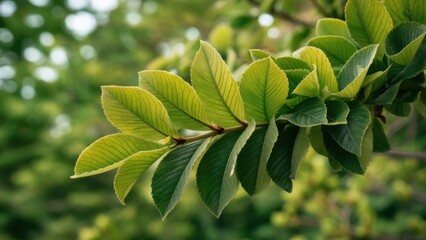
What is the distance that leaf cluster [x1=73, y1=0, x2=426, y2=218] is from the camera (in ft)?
1.97

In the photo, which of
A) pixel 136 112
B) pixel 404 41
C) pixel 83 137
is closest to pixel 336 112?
pixel 404 41

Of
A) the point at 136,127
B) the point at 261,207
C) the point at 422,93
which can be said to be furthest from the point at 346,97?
the point at 261,207

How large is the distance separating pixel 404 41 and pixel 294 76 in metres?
0.15

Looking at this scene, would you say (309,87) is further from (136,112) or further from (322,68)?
(136,112)

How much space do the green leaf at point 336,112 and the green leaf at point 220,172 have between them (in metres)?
0.10

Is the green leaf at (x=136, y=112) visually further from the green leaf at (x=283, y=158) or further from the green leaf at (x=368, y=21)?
the green leaf at (x=368, y=21)

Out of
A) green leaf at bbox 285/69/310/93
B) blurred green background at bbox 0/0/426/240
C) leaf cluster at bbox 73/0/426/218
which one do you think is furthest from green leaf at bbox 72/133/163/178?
blurred green background at bbox 0/0/426/240

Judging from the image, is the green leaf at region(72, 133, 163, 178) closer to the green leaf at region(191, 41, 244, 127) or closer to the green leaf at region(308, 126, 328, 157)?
the green leaf at region(191, 41, 244, 127)

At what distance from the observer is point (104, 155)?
61 centimetres

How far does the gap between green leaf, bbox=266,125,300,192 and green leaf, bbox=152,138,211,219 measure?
10 centimetres

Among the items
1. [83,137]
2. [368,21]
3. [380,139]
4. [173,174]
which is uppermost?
[368,21]

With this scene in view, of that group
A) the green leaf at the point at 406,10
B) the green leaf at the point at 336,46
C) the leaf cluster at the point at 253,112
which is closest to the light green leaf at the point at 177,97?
the leaf cluster at the point at 253,112

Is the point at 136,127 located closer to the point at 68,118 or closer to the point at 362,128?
the point at 362,128

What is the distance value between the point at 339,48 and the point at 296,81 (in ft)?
0.38
